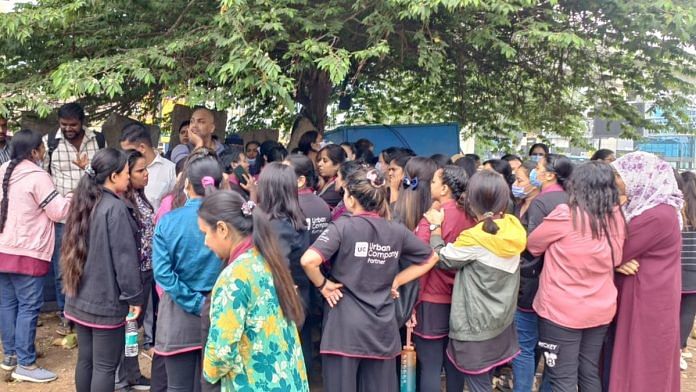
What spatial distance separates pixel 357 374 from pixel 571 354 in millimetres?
1407

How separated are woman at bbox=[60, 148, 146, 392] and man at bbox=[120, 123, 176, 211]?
1346 mm

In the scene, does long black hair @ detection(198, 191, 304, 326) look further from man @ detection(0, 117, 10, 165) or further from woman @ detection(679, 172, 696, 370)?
man @ detection(0, 117, 10, 165)

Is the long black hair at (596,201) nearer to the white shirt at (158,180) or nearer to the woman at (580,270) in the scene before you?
the woman at (580,270)

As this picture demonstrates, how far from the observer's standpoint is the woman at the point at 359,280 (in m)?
3.22

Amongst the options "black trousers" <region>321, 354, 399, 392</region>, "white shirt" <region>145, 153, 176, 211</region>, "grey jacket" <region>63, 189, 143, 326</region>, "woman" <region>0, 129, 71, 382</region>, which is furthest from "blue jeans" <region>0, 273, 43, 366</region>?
"black trousers" <region>321, 354, 399, 392</region>

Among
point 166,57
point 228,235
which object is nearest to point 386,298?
point 228,235

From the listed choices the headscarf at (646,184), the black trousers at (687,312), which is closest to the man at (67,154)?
the headscarf at (646,184)

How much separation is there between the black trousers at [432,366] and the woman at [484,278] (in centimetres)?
21

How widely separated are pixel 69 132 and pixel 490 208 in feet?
13.1

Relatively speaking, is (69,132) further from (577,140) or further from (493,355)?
(577,140)

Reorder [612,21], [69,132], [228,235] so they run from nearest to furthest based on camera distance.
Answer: [228,235] → [69,132] → [612,21]

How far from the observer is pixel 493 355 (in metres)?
3.52

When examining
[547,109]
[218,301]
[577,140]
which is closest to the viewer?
[218,301]

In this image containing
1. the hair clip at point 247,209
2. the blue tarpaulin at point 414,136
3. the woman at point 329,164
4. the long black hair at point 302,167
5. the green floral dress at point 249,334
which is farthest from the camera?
the blue tarpaulin at point 414,136
